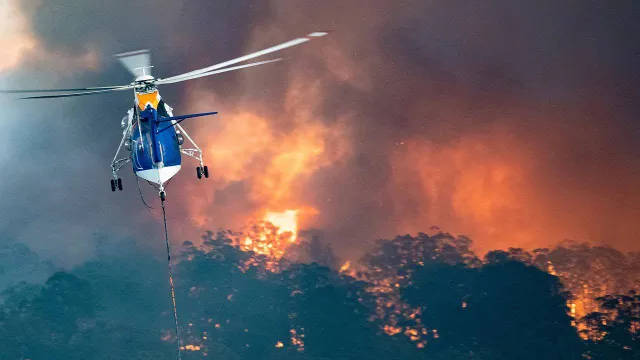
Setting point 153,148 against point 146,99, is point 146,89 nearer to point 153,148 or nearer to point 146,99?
point 146,99

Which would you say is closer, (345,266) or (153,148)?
(153,148)

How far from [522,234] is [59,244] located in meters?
50.9

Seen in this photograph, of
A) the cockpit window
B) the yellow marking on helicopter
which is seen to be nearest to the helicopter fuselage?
the yellow marking on helicopter

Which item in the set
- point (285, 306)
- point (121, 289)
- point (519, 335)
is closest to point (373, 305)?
point (285, 306)

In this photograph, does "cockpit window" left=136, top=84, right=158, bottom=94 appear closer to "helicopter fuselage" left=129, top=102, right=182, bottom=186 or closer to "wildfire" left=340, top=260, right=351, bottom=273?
"helicopter fuselage" left=129, top=102, right=182, bottom=186

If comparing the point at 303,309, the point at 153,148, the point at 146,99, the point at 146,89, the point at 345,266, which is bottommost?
the point at 153,148

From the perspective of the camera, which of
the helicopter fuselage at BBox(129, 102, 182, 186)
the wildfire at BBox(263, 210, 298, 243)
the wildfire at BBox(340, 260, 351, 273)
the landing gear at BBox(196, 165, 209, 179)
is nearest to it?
the helicopter fuselage at BBox(129, 102, 182, 186)

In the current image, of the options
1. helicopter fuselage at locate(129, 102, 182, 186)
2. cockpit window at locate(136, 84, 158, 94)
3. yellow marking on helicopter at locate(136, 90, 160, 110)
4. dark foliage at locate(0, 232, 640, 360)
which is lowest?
helicopter fuselage at locate(129, 102, 182, 186)

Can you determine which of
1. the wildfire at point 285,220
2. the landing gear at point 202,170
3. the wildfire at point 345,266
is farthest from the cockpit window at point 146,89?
the wildfire at point 345,266

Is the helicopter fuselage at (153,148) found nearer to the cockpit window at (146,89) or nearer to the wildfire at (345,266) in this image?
the cockpit window at (146,89)

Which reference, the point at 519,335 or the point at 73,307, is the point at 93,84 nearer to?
the point at 73,307

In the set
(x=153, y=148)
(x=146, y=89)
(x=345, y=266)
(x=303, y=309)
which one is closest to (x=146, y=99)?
(x=146, y=89)

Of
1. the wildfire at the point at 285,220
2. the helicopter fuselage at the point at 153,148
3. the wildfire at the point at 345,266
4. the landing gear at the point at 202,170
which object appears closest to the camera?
the helicopter fuselage at the point at 153,148

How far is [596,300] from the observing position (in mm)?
70250
